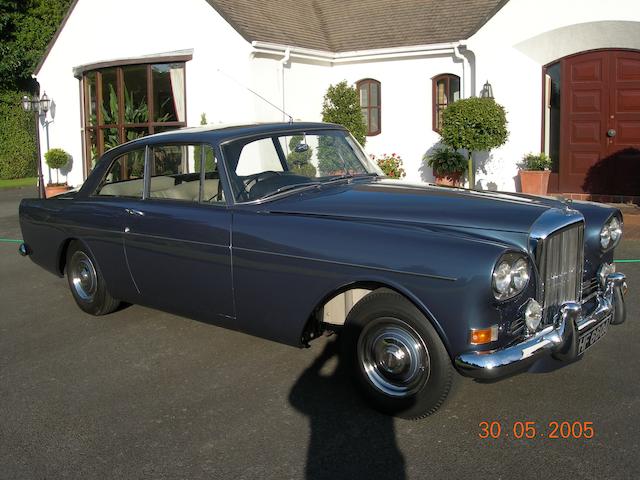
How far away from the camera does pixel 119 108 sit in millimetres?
14961

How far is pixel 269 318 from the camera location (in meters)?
4.48

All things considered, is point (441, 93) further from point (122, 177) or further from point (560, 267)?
point (560, 267)

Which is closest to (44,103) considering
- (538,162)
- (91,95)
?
(91,95)

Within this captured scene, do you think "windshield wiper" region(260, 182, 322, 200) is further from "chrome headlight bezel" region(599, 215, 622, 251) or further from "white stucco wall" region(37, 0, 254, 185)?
"white stucco wall" region(37, 0, 254, 185)

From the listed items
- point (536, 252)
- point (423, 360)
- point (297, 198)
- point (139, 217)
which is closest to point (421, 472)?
point (423, 360)

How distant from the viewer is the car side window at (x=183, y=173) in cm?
497

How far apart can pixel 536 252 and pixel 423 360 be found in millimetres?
843

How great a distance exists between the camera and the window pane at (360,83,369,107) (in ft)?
48.1

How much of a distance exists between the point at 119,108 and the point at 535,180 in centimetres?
859

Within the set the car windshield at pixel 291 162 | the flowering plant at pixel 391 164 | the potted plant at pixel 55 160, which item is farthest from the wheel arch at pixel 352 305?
the potted plant at pixel 55 160

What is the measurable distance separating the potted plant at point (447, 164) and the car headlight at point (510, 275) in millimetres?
9128

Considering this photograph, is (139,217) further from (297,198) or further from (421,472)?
(421,472)

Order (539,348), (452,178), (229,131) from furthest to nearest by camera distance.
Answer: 1. (452,178)
2. (229,131)
3. (539,348)

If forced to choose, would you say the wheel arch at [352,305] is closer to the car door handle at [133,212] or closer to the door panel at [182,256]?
the door panel at [182,256]
